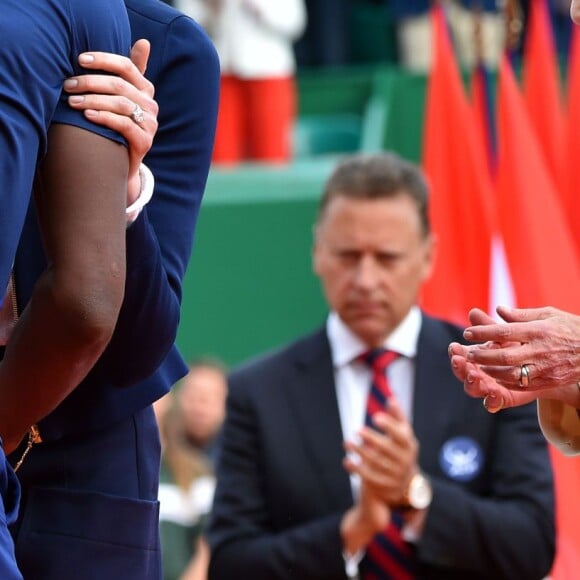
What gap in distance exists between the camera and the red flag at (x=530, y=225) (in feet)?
15.4

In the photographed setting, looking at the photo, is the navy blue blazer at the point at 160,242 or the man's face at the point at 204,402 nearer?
the navy blue blazer at the point at 160,242

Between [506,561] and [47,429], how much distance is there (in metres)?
1.52

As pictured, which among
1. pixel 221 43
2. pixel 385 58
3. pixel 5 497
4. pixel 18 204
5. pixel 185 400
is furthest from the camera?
pixel 385 58

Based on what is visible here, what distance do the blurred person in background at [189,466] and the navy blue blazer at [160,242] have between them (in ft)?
8.93

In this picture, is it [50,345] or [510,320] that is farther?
[510,320]

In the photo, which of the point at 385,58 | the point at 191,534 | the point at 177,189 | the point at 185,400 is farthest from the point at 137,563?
the point at 385,58

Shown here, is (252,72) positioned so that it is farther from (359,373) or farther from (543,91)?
(359,373)

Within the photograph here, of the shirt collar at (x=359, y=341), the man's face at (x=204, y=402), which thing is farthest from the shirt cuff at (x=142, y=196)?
the man's face at (x=204, y=402)

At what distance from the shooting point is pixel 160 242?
2.28 meters

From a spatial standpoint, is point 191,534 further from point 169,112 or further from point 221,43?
point 169,112

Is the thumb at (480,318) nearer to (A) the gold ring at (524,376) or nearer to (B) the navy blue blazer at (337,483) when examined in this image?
(A) the gold ring at (524,376)

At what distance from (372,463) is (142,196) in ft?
4.63

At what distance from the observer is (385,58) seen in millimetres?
9836

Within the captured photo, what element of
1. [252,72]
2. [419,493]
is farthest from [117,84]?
[252,72]
